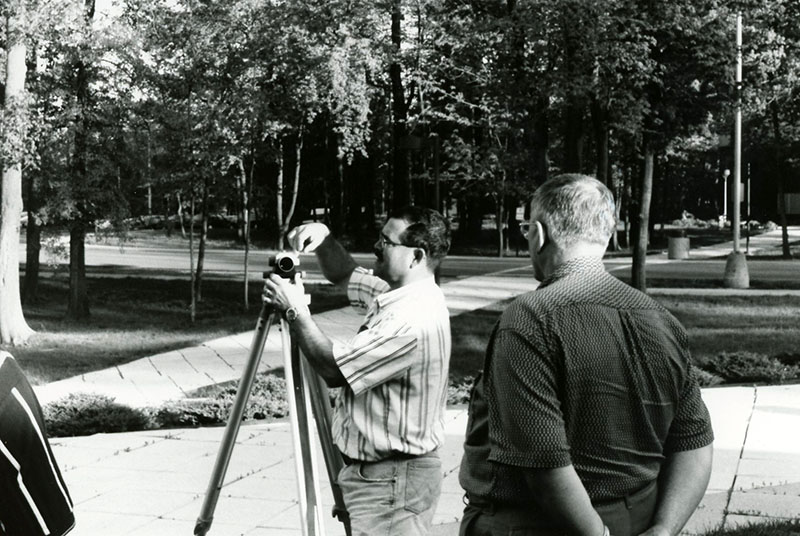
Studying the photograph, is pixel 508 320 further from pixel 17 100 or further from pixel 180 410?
pixel 17 100

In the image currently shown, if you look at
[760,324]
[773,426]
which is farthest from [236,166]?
[773,426]

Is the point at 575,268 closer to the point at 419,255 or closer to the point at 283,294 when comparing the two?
the point at 419,255

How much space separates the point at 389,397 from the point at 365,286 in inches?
33.2

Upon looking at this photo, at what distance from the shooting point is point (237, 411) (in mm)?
4020

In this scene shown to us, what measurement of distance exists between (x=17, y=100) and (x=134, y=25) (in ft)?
9.95

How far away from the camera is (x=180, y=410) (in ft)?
30.8

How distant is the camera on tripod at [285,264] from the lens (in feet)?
11.7

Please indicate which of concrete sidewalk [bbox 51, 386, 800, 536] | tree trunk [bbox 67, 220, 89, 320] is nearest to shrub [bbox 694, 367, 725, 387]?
concrete sidewalk [bbox 51, 386, 800, 536]

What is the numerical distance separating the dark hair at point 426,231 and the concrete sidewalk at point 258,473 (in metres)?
2.44

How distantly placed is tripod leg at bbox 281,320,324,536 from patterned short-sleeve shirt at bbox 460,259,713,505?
1.20 m

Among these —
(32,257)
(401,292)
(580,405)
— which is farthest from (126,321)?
(580,405)

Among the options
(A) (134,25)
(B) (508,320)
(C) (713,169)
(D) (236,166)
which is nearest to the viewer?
(B) (508,320)

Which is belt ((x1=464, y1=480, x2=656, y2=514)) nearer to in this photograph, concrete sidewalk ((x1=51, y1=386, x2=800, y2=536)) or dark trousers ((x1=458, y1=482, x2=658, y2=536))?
dark trousers ((x1=458, y1=482, x2=658, y2=536))

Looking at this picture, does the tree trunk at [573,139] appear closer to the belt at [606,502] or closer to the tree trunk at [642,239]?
the tree trunk at [642,239]
